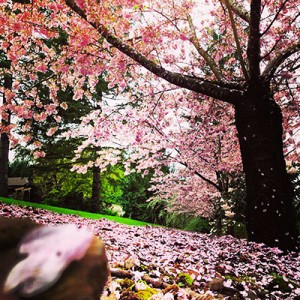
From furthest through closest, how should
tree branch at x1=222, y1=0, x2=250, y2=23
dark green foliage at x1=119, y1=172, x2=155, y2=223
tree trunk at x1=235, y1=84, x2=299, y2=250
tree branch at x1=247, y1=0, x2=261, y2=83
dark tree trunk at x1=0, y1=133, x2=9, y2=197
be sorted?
dark green foliage at x1=119, y1=172, x2=155, y2=223 < dark tree trunk at x1=0, y1=133, x2=9, y2=197 < tree branch at x1=222, y1=0, x2=250, y2=23 < tree trunk at x1=235, y1=84, x2=299, y2=250 < tree branch at x1=247, y1=0, x2=261, y2=83

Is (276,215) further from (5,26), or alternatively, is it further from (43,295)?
(5,26)

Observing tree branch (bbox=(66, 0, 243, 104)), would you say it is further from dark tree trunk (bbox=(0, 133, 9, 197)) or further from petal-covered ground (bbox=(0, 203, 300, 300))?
dark tree trunk (bbox=(0, 133, 9, 197))

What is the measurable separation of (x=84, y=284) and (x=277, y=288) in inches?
116

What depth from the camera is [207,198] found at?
12828mm

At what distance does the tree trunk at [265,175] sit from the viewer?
480 cm

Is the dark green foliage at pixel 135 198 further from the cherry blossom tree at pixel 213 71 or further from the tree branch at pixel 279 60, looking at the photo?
the tree branch at pixel 279 60

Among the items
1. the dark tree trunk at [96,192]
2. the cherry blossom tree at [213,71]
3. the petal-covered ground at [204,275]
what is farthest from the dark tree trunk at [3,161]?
the petal-covered ground at [204,275]

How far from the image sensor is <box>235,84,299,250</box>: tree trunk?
4.80m

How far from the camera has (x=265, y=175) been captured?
16.2ft

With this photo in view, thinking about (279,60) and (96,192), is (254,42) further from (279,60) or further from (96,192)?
(96,192)

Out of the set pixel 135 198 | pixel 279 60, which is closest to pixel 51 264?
pixel 279 60

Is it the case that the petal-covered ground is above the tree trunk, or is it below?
below

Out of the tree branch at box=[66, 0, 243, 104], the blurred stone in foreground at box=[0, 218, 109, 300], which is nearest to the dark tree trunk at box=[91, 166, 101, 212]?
the tree branch at box=[66, 0, 243, 104]

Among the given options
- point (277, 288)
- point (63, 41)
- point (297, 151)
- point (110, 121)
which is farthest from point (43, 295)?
point (63, 41)
